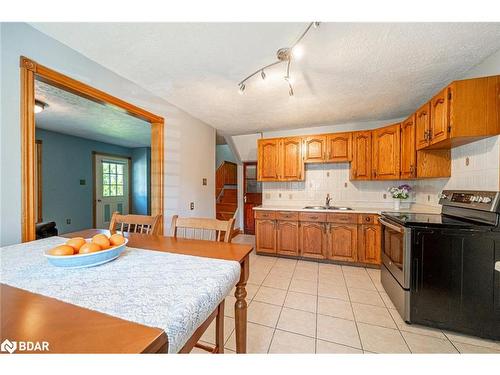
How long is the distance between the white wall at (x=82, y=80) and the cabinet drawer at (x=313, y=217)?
1670 mm

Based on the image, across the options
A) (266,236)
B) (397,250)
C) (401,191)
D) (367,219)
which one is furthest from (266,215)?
(401,191)

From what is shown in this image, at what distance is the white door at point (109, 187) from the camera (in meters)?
4.91

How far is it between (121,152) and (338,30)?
587cm

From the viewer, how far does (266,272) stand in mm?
2693

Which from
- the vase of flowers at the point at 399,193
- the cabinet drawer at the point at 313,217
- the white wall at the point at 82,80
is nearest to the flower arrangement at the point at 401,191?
the vase of flowers at the point at 399,193

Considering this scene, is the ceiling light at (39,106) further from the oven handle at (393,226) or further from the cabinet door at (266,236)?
the oven handle at (393,226)

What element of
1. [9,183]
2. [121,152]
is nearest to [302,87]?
[9,183]

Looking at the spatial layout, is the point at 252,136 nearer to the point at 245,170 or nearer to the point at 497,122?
the point at 245,170

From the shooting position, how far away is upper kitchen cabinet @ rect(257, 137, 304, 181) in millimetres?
3385

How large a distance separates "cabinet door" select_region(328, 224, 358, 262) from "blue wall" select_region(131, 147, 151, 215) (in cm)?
482

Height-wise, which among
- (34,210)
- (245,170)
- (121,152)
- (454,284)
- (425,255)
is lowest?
(454,284)

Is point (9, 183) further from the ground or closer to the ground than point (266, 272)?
further from the ground

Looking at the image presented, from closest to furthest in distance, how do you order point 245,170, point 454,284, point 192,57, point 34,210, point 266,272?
1. point 34,210
2. point 454,284
3. point 192,57
4. point 266,272
5. point 245,170

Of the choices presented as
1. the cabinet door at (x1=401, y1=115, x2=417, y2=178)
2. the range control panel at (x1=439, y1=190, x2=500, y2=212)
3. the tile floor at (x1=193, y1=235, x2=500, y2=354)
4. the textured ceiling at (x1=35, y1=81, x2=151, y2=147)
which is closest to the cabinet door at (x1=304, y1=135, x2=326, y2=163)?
the cabinet door at (x1=401, y1=115, x2=417, y2=178)
